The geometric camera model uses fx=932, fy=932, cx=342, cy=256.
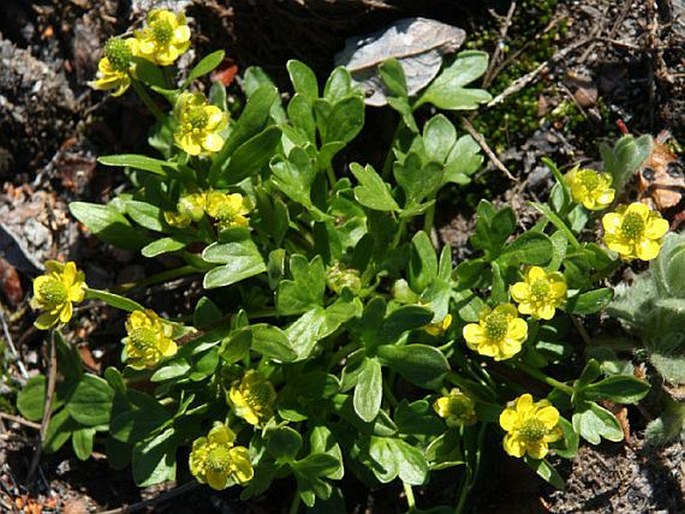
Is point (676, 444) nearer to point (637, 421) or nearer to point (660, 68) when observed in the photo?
point (637, 421)

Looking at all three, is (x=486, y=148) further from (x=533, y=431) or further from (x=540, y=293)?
(x=533, y=431)

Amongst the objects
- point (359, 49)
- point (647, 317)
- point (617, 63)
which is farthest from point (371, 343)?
point (617, 63)

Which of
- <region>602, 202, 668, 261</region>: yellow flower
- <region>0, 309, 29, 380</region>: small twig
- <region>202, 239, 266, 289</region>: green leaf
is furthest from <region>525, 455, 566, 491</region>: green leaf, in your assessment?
<region>0, 309, 29, 380</region>: small twig

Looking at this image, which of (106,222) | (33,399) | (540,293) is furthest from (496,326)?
(33,399)

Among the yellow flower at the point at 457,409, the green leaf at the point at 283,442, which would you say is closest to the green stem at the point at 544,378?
the yellow flower at the point at 457,409

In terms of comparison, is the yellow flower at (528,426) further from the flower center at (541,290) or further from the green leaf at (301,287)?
the green leaf at (301,287)

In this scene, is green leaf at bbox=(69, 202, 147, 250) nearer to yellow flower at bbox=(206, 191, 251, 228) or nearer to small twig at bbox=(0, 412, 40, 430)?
yellow flower at bbox=(206, 191, 251, 228)
